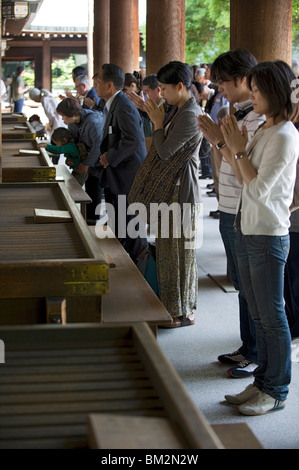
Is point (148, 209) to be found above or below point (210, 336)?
above

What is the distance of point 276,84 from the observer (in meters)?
3.03

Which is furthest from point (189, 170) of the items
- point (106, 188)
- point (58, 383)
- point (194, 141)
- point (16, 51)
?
point (16, 51)

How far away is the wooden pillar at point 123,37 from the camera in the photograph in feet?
35.1

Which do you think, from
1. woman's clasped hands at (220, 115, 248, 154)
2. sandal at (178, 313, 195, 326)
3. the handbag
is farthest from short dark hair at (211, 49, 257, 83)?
sandal at (178, 313, 195, 326)

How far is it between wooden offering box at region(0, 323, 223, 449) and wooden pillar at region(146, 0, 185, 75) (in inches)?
229

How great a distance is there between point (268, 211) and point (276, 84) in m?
0.53

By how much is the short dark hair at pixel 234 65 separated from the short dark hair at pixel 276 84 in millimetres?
568

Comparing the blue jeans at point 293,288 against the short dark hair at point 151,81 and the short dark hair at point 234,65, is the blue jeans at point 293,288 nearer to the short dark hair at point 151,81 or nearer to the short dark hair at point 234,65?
the short dark hair at point 234,65

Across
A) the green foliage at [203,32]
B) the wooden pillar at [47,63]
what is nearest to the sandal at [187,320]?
the green foliage at [203,32]

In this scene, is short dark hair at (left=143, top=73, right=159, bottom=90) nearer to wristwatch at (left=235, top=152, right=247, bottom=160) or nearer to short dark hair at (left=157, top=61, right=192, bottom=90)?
short dark hair at (left=157, top=61, right=192, bottom=90)

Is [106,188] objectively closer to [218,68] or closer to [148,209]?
[148,209]

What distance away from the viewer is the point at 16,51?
30688mm
